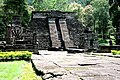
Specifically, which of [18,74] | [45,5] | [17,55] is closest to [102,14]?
[45,5]

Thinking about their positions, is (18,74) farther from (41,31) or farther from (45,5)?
(45,5)

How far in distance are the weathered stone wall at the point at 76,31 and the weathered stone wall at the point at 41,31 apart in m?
3.04

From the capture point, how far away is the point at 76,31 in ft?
107

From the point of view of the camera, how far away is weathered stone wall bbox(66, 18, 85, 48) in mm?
31047

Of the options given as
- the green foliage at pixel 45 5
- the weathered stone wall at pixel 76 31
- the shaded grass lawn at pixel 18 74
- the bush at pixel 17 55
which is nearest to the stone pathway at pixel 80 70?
the shaded grass lawn at pixel 18 74

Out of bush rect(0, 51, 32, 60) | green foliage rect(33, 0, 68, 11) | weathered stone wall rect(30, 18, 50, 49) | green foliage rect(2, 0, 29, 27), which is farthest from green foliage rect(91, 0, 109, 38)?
bush rect(0, 51, 32, 60)

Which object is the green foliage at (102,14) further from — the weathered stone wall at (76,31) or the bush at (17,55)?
the bush at (17,55)

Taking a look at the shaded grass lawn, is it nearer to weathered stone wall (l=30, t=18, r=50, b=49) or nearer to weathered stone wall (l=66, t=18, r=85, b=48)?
weathered stone wall (l=30, t=18, r=50, b=49)

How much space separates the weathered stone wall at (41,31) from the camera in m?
30.2

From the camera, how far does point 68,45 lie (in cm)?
2922

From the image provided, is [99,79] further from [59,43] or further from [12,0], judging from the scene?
[12,0]

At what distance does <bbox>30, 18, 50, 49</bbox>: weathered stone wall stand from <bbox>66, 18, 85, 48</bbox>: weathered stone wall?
9.98 ft

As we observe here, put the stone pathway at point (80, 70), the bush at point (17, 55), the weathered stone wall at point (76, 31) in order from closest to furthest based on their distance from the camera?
the stone pathway at point (80, 70)
the bush at point (17, 55)
the weathered stone wall at point (76, 31)

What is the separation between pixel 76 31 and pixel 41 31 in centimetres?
440
